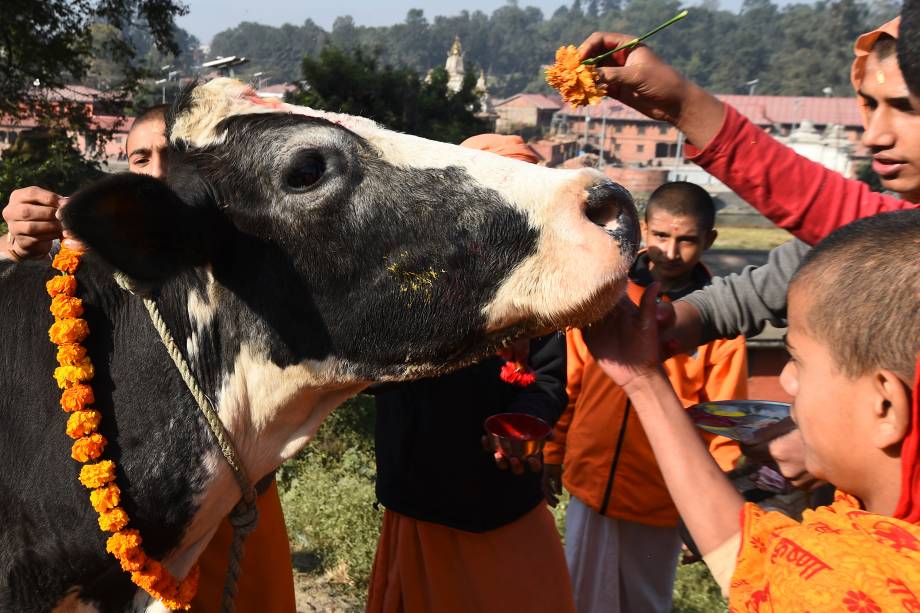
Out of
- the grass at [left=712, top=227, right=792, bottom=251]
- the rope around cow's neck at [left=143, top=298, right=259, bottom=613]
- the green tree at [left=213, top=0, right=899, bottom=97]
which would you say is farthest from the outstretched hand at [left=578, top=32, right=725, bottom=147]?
the green tree at [left=213, top=0, right=899, bottom=97]

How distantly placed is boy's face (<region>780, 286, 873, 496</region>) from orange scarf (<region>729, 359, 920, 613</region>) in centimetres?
8

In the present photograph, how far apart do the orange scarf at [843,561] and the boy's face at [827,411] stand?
0.08 meters

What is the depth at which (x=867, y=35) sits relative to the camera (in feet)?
7.17

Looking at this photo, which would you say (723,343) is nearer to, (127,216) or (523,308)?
(523,308)

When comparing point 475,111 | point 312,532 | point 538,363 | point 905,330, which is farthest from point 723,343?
point 475,111

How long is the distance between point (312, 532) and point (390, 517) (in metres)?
2.22

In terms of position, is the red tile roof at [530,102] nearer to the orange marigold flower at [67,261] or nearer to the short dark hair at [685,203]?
the short dark hair at [685,203]

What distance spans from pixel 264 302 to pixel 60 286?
50 cm

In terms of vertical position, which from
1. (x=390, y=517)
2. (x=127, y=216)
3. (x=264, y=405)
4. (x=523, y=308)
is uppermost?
(x=127, y=216)

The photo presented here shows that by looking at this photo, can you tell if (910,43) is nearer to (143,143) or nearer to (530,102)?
(143,143)

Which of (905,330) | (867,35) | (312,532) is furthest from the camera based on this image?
(312,532)

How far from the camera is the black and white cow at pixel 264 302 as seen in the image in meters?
1.91

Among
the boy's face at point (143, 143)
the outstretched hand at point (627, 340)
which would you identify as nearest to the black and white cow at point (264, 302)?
the outstretched hand at point (627, 340)

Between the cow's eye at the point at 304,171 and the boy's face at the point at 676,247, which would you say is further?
the boy's face at the point at 676,247
